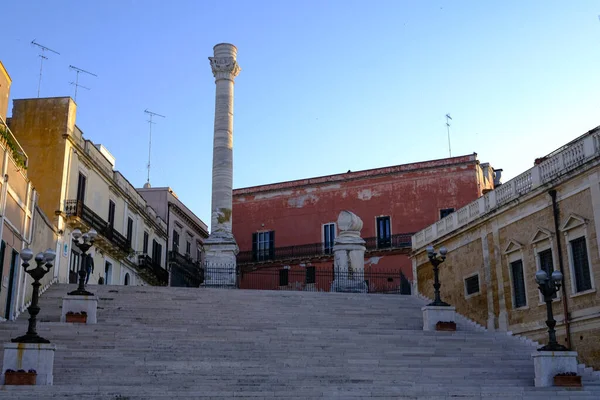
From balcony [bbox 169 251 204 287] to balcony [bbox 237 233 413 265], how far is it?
10.5 feet

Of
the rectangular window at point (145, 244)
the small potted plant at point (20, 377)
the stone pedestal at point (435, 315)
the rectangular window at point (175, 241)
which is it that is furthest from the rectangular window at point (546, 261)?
the rectangular window at point (175, 241)

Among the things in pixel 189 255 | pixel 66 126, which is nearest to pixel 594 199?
pixel 66 126

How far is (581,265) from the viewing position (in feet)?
61.4

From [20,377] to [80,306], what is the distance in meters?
5.82

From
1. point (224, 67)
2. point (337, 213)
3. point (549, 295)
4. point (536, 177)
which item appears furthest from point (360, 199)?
point (549, 295)

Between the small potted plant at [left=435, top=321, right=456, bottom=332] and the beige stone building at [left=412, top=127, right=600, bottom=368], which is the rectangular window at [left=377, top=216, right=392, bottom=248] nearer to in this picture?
the beige stone building at [left=412, top=127, right=600, bottom=368]

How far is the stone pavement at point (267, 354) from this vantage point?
13352 millimetres

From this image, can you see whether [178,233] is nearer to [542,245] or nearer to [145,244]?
[145,244]

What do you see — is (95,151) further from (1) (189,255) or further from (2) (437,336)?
(2) (437,336)

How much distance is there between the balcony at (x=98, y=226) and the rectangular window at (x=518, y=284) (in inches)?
643

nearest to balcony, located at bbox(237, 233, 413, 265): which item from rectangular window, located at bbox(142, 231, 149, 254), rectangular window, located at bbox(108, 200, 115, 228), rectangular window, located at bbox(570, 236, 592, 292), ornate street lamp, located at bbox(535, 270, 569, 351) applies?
rectangular window, located at bbox(142, 231, 149, 254)

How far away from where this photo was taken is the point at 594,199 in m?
18.1

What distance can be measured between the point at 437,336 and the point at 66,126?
56.2ft

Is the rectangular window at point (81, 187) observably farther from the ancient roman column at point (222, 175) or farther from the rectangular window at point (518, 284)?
the rectangular window at point (518, 284)
